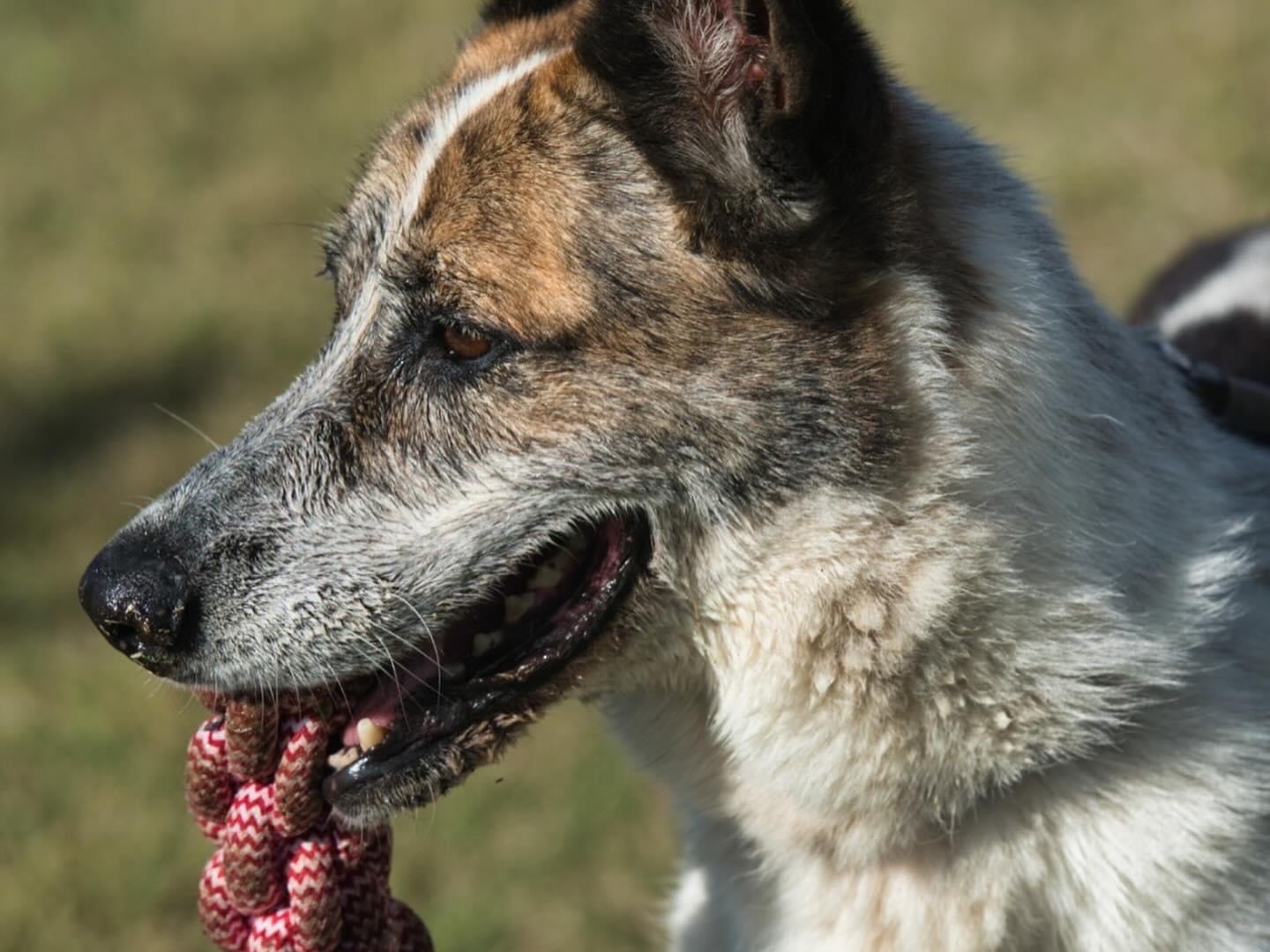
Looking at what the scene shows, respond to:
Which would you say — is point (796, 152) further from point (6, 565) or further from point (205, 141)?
point (205, 141)

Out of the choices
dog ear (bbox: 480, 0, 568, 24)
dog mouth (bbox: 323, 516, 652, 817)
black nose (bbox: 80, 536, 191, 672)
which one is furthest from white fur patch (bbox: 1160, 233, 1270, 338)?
black nose (bbox: 80, 536, 191, 672)

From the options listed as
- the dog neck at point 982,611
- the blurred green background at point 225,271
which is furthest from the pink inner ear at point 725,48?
the blurred green background at point 225,271

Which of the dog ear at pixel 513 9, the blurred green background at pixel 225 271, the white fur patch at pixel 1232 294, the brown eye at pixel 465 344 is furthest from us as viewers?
the blurred green background at pixel 225 271

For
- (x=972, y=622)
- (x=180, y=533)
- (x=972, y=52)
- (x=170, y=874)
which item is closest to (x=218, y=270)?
(x=972, y=52)

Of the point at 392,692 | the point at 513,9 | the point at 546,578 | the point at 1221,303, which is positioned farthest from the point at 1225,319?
the point at 392,692

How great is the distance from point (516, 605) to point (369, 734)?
13.1 inches

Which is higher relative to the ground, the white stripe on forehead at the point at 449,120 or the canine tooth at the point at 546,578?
the white stripe on forehead at the point at 449,120

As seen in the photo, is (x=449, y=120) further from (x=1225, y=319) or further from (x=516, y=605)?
(x=1225, y=319)

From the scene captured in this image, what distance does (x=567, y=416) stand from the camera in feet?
8.55

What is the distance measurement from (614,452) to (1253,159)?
5.56 metres

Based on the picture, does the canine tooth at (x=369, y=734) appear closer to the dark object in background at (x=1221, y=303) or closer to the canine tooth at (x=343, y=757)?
the canine tooth at (x=343, y=757)

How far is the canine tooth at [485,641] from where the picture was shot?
108 inches

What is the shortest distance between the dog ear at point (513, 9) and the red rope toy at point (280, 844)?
1.50 meters

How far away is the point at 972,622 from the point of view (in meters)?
2.56
